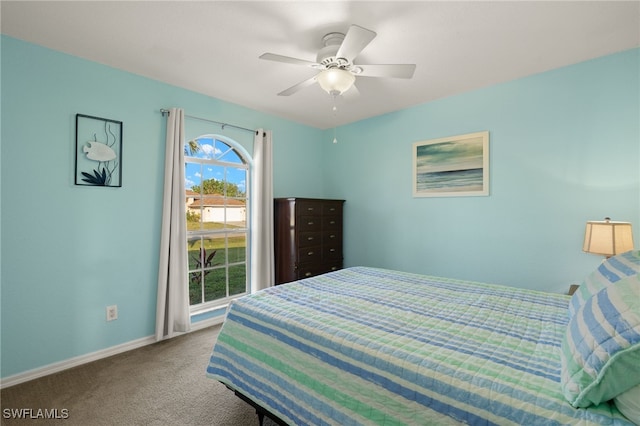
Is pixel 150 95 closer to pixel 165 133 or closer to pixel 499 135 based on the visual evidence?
pixel 165 133

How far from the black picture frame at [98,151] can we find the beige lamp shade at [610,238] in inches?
155

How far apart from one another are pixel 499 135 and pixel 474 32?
1.29m

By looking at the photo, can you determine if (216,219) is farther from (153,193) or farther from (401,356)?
(401,356)

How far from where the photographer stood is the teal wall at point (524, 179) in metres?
2.48

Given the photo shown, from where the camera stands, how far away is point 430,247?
3.55 meters

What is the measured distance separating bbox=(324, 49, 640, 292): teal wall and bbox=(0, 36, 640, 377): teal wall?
11 mm

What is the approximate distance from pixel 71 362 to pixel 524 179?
439cm

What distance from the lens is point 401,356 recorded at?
1190mm

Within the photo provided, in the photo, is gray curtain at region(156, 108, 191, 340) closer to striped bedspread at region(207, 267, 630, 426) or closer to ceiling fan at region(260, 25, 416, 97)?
striped bedspread at region(207, 267, 630, 426)

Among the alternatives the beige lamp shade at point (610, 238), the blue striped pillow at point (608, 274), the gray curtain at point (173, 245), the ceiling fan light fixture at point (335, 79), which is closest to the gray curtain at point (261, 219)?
the gray curtain at point (173, 245)

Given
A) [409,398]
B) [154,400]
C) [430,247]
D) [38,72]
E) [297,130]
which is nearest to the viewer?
[409,398]

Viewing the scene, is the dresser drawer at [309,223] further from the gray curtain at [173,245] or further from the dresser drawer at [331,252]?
the gray curtain at [173,245]

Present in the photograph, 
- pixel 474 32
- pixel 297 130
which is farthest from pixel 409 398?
pixel 297 130

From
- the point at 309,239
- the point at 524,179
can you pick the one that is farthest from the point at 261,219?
the point at 524,179
